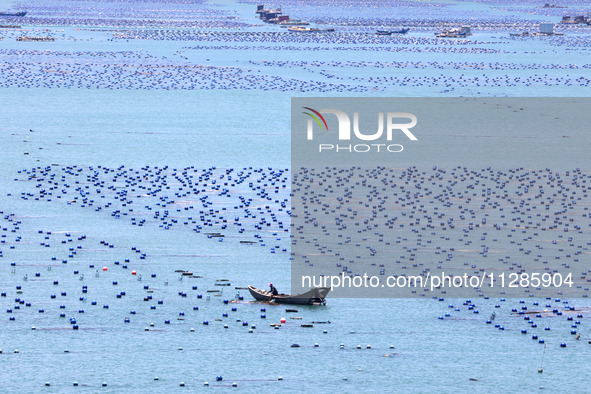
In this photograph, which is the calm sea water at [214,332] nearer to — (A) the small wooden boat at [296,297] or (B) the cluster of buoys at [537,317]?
(B) the cluster of buoys at [537,317]

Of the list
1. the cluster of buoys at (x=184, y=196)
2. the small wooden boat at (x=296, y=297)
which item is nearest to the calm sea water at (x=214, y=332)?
the small wooden boat at (x=296, y=297)

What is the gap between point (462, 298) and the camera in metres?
67.8

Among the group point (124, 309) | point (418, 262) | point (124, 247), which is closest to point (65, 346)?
point (124, 309)

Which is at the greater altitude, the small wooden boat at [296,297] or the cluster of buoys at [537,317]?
the small wooden boat at [296,297]

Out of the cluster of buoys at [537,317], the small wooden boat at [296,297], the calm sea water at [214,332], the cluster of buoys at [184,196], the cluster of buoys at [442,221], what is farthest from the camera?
the cluster of buoys at [184,196]

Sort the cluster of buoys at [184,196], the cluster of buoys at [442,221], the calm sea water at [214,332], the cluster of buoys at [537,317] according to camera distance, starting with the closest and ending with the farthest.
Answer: the calm sea water at [214,332] → the cluster of buoys at [537,317] → the cluster of buoys at [442,221] → the cluster of buoys at [184,196]

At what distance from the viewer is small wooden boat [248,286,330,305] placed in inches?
2591

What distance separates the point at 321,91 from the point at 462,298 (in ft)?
355

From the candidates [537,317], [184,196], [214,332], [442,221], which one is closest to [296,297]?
[214,332]

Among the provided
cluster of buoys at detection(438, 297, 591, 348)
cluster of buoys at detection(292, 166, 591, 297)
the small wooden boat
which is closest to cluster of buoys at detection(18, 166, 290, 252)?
cluster of buoys at detection(292, 166, 591, 297)

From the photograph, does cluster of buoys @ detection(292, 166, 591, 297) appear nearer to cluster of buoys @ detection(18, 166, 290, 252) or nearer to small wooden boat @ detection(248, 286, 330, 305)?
cluster of buoys @ detection(18, 166, 290, 252)

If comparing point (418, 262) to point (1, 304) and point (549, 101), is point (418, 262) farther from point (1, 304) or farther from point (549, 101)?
point (549, 101)

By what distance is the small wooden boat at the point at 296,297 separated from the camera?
65.8 meters

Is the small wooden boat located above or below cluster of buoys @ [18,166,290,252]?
below
